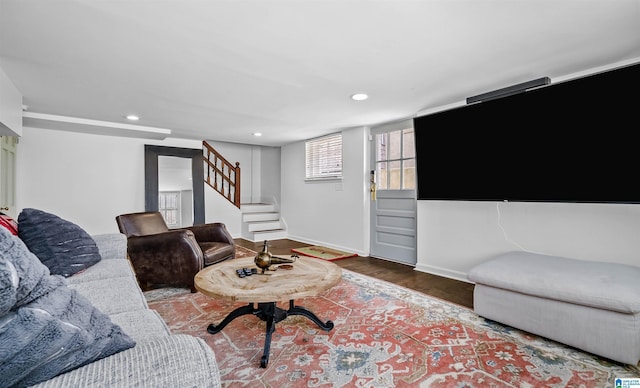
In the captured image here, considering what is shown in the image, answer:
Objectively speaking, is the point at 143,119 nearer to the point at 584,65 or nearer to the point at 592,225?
the point at 584,65

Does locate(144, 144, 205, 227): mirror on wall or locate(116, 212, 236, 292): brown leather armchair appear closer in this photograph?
locate(116, 212, 236, 292): brown leather armchair

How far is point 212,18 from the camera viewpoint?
1.72m

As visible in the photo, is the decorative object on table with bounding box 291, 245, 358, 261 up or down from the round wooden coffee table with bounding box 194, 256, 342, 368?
down

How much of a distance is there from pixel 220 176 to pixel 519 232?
5.86m

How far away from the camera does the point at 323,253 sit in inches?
189

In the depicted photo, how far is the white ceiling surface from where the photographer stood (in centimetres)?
165

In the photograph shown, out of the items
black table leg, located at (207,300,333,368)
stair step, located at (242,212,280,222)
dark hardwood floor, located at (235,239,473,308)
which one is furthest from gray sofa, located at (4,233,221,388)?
stair step, located at (242,212,280,222)

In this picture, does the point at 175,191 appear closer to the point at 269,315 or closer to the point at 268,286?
the point at 269,315

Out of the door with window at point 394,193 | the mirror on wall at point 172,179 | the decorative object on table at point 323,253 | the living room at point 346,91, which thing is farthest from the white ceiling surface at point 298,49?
the decorative object on table at point 323,253

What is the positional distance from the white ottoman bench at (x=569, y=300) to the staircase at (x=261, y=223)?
4.41m

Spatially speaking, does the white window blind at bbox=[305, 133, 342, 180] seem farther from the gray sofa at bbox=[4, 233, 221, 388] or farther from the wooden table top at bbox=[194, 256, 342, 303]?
the gray sofa at bbox=[4, 233, 221, 388]

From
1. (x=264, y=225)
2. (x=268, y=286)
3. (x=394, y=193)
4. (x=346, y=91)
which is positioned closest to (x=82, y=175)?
(x=264, y=225)

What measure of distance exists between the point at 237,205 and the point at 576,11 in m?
5.92

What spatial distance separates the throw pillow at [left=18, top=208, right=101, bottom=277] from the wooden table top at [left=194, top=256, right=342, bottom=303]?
85 centimetres
